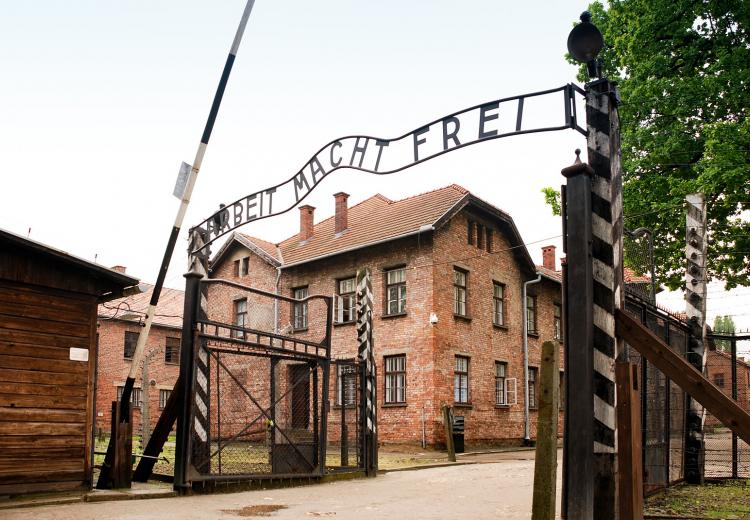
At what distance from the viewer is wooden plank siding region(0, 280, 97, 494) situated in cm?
950

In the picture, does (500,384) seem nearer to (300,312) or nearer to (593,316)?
(300,312)

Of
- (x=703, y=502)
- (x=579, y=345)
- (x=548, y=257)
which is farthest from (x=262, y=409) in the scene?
(x=548, y=257)

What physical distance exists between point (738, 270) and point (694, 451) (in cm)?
1305

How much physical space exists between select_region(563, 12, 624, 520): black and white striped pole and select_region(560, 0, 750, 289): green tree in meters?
14.3

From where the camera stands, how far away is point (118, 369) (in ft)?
121

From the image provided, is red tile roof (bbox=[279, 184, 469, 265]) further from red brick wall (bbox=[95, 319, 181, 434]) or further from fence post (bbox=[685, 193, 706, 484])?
fence post (bbox=[685, 193, 706, 484])

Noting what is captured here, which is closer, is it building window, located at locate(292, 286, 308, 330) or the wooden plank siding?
the wooden plank siding

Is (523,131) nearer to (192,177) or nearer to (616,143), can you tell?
(616,143)

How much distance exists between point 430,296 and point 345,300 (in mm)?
4261

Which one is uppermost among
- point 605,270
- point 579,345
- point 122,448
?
point 605,270

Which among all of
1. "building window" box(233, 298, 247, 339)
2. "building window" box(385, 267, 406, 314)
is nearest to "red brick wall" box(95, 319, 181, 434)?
"building window" box(233, 298, 247, 339)

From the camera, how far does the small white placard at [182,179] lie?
11.1m

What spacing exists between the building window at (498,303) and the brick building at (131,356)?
54.1 feet

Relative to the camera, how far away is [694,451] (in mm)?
11211
